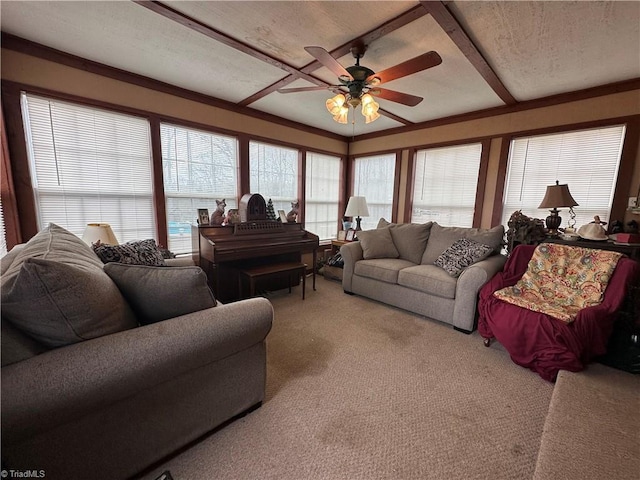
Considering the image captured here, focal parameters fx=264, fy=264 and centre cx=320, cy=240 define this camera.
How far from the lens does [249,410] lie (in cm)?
149

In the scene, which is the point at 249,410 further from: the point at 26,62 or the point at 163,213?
the point at 26,62

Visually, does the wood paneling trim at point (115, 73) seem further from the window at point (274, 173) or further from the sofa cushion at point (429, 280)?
the sofa cushion at point (429, 280)

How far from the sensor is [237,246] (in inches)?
113

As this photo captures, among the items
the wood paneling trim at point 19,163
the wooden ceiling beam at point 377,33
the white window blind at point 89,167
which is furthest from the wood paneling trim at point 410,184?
the wood paneling trim at point 19,163

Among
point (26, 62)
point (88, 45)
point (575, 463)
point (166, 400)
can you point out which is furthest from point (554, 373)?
point (26, 62)

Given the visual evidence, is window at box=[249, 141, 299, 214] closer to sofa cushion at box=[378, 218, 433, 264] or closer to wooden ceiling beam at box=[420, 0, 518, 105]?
sofa cushion at box=[378, 218, 433, 264]

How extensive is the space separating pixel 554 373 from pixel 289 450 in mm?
1768

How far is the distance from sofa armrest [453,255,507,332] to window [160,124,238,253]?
3.02 m

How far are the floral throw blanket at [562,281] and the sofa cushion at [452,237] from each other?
487 millimetres

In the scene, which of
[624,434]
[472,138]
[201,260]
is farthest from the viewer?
[472,138]

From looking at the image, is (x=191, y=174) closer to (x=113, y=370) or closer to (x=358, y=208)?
(x=358, y=208)

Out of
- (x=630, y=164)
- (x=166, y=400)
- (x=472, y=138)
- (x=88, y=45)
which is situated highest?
(x=88, y=45)

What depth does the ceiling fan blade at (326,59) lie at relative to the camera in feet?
5.48

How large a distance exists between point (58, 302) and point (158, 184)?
2.49 meters
